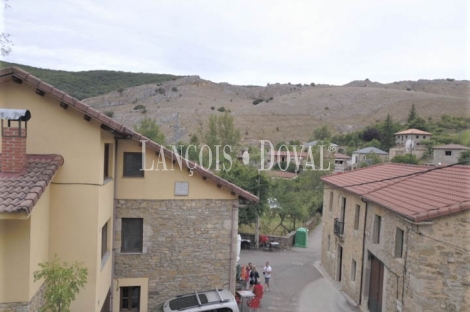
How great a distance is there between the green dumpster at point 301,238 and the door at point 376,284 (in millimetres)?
10619

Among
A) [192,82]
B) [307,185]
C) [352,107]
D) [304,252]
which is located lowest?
[304,252]

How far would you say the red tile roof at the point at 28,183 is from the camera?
575 centimetres

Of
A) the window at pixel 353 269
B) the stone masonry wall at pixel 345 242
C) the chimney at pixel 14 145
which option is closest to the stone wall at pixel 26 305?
the chimney at pixel 14 145

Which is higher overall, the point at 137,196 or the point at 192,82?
the point at 192,82

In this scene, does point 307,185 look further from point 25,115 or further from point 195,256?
point 25,115

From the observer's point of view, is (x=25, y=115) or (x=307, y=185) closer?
(x=25, y=115)

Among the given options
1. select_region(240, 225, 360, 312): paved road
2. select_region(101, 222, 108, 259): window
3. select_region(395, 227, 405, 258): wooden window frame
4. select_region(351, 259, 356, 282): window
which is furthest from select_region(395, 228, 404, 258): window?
select_region(101, 222, 108, 259): window

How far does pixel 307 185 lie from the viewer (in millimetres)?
35906

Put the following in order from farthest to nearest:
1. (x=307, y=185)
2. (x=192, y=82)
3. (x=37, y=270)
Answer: (x=192, y=82) → (x=307, y=185) → (x=37, y=270)

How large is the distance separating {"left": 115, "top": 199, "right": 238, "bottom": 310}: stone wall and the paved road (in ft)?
11.6

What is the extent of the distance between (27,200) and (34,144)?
257 centimetres

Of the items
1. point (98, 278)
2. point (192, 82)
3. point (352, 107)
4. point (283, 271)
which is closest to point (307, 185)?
point (283, 271)

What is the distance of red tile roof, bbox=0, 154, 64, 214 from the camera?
18.9 ft

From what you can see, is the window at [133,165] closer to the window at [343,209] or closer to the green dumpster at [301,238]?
the window at [343,209]
